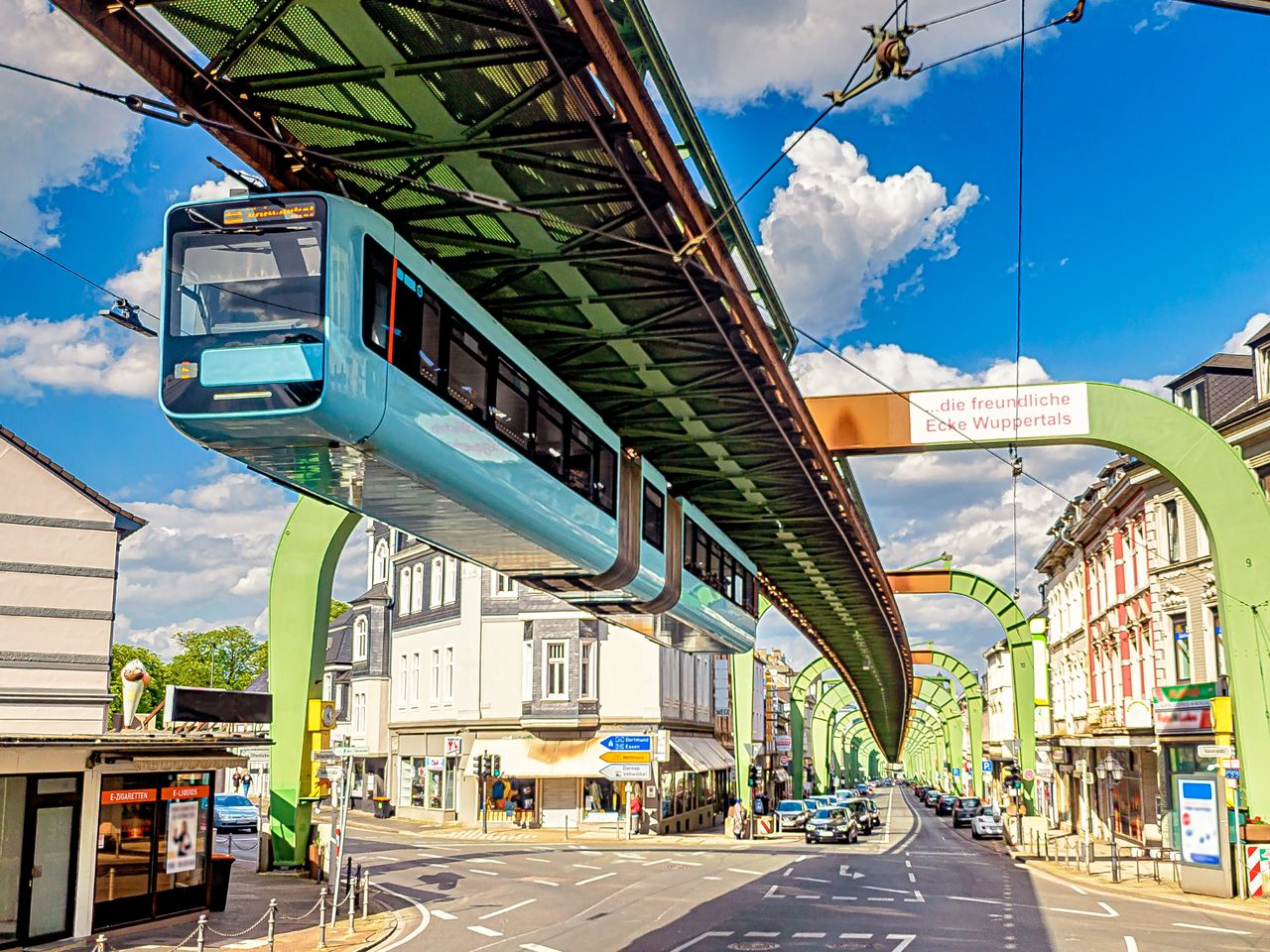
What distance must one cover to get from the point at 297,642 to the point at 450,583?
94.5 feet

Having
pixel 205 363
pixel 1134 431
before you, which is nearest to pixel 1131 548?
pixel 1134 431

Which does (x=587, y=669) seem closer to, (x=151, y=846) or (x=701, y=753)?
(x=701, y=753)

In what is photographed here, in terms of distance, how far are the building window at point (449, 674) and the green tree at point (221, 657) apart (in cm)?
5185

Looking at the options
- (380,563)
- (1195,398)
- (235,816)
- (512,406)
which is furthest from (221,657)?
(512,406)

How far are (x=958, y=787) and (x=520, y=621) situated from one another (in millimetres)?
69758

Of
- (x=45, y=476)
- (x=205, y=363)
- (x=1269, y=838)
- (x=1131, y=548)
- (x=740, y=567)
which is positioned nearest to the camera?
(x=205, y=363)

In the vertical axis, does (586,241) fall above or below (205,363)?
above

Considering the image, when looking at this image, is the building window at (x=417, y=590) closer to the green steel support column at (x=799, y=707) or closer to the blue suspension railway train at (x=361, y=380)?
the green steel support column at (x=799, y=707)

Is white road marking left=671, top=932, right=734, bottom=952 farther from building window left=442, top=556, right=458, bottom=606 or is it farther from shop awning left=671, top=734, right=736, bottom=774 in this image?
building window left=442, top=556, right=458, bottom=606

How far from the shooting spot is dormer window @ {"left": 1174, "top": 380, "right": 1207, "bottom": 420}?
129ft

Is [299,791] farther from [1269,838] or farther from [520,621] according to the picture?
[520,621]

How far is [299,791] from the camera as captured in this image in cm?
2864

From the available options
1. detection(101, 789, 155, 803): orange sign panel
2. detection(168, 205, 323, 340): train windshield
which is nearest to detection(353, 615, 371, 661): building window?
detection(101, 789, 155, 803): orange sign panel

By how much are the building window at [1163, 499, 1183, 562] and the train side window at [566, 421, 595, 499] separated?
27.0m
